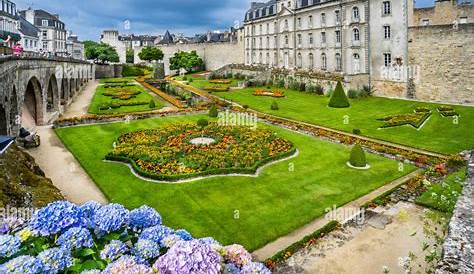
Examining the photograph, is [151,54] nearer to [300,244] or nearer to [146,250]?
[300,244]

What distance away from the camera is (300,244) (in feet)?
40.0

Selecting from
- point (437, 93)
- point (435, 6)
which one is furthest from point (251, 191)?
point (435, 6)

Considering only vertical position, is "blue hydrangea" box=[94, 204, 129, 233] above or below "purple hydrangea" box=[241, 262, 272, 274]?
above

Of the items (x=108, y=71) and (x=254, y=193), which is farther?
(x=108, y=71)

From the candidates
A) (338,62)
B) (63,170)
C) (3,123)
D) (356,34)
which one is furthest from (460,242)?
(338,62)

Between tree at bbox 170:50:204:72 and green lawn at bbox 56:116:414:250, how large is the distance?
192 ft

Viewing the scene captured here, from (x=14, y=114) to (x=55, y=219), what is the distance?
71.5 feet

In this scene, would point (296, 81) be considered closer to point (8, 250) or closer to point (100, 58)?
point (8, 250)

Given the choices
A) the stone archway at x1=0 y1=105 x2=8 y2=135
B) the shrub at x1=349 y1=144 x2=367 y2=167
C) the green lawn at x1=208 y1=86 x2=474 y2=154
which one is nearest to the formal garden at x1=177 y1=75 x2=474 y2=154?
the green lawn at x1=208 y1=86 x2=474 y2=154

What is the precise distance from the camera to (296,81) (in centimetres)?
4831

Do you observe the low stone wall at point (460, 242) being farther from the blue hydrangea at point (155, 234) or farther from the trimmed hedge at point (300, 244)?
→ the trimmed hedge at point (300, 244)

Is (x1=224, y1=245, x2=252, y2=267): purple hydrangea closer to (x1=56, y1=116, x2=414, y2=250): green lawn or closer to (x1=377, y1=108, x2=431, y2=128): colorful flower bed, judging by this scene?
(x1=56, y1=116, x2=414, y2=250): green lawn

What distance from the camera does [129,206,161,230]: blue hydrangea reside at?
3818 millimetres

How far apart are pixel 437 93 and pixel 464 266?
112ft
